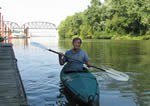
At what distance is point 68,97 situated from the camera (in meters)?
5.66

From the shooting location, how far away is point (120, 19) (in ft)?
176

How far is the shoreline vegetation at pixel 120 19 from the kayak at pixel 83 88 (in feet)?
146

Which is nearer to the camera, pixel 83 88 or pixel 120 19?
pixel 83 88

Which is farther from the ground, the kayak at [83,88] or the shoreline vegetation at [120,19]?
the shoreline vegetation at [120,19]

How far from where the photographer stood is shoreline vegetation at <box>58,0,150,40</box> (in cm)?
4925

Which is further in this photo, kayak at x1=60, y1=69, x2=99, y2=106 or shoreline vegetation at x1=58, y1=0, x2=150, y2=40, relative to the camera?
shoreline vegetation at x1=58, y1=0, x2=150, y2=40

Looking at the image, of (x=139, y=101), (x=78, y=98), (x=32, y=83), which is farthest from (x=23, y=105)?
(x=32, y=83)

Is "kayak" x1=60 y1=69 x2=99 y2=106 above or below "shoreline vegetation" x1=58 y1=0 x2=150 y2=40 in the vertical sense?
below

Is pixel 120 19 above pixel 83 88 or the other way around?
above

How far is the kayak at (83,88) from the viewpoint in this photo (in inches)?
182

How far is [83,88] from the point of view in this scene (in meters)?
4.79

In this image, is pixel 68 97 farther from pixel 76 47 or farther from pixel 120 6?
pixel 120 6

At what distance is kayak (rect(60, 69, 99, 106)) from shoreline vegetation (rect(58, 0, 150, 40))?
44399 mm

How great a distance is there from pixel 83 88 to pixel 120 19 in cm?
5101
